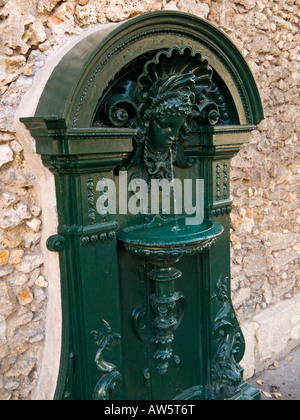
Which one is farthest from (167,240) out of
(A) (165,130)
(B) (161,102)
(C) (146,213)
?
(B) (161,102)

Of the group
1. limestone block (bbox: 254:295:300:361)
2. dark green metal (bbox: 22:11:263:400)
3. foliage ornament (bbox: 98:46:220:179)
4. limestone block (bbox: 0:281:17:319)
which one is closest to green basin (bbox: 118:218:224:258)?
dark green metal (bbox: 22:11:263:400)

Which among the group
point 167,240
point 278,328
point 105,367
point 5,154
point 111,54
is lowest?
point 278,328

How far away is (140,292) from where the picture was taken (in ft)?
9.40

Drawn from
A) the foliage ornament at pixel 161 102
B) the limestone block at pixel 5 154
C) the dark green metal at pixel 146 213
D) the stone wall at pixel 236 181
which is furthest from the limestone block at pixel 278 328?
the limestone block at pixel 5 154

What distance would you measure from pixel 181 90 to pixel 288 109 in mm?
1624

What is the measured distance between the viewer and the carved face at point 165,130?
103 inches

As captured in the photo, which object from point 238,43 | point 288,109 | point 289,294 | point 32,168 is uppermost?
point 238,43

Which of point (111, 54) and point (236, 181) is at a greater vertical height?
point (111, 54)

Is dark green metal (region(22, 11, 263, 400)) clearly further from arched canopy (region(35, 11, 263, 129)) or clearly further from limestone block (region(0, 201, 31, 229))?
limestone block (region(0, 201, 31, 229))

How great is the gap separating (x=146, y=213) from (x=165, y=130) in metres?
0.56

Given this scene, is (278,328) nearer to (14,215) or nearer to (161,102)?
(161,102)

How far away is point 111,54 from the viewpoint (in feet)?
7.50

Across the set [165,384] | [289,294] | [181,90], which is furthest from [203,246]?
[289,294]

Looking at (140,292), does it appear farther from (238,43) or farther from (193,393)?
(238,43)
